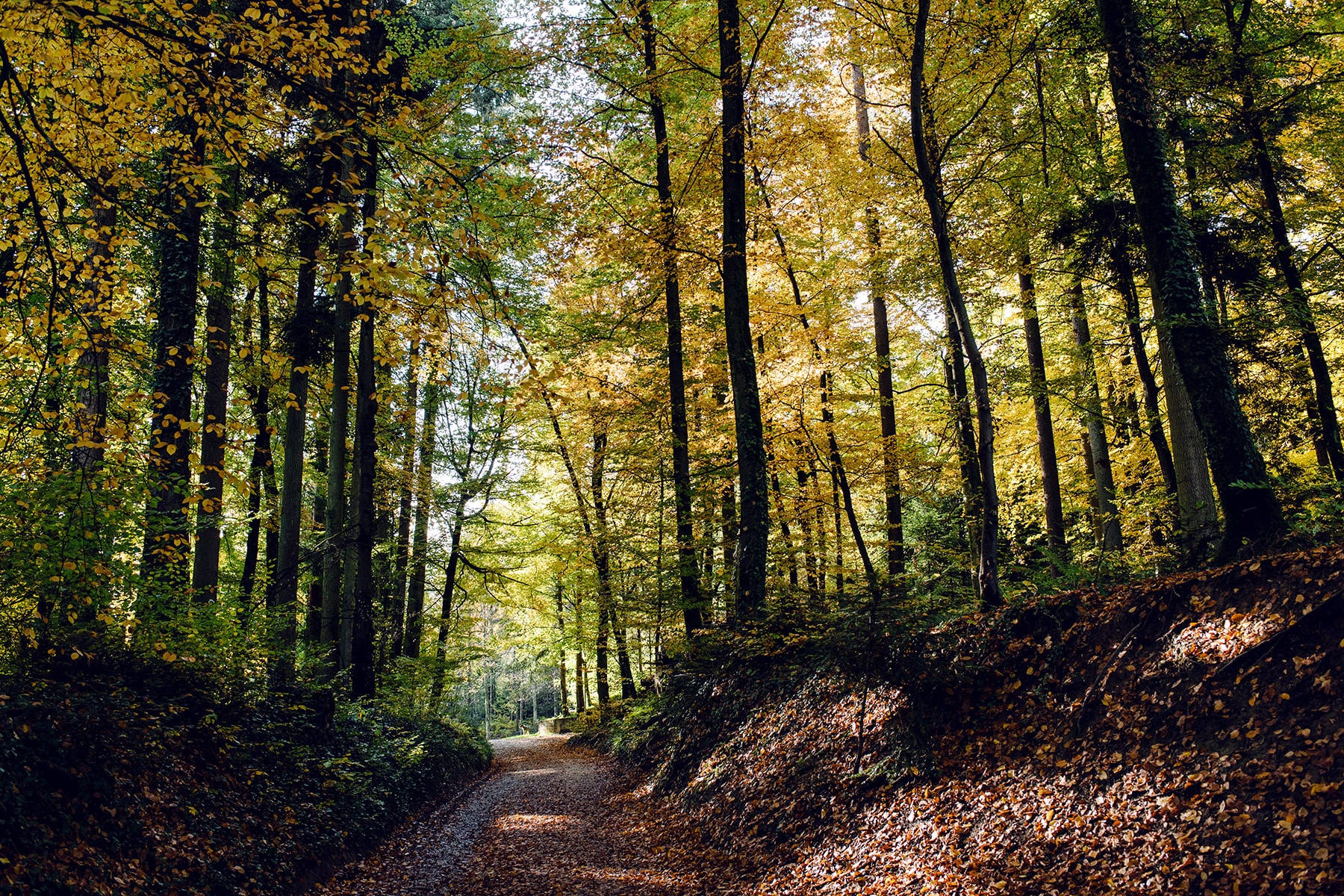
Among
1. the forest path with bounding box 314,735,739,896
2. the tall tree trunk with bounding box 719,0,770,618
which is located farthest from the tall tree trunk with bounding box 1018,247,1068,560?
the forest path with bounding box 314,735,739,896

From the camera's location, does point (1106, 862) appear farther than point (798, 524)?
No

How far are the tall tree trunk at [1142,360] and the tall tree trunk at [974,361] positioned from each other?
4135mm

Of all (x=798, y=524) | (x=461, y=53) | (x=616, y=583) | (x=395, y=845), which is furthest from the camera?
(x=616, y=583)

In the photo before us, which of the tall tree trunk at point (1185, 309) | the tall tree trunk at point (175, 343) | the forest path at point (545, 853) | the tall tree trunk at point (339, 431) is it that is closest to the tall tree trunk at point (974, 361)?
the tall tree trunk at point (1185, 309)

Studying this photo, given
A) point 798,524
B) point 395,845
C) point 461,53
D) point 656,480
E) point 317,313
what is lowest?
point 395,845

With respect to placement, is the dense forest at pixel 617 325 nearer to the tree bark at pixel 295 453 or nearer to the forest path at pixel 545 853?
the tree bark at pixel 295 453

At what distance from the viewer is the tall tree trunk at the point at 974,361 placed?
24.5ft

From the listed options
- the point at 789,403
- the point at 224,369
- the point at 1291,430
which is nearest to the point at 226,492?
the point at 224,369

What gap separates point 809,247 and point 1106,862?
14.6 metres

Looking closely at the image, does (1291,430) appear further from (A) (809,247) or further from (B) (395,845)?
(B) (395,845)

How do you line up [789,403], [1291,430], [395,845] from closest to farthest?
[395,845] < [1291,430] < [789,403]

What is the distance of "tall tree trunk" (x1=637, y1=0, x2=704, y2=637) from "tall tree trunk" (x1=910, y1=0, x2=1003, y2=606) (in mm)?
4636

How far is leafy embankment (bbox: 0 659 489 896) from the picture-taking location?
4918 millimetres

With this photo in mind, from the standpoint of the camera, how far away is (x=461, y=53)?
998cm
